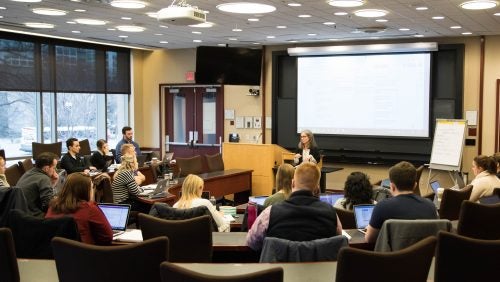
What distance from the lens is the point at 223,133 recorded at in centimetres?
1277

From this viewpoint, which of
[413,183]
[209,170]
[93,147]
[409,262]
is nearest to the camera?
[409,262]

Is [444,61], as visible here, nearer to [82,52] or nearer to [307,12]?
[307,12]

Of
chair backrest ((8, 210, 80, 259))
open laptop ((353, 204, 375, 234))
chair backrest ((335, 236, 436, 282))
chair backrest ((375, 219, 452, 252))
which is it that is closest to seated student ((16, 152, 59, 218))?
chair backrest ((8, 210, 80, 259))

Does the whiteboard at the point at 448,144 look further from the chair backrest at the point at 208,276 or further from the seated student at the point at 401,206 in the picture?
the chair backrest at the point at 208,276

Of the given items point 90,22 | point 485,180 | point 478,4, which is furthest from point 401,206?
point 90,22

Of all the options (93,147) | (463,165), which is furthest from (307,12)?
(93,147)

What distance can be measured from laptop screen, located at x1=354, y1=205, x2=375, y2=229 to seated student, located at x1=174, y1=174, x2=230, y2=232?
1.08 meters

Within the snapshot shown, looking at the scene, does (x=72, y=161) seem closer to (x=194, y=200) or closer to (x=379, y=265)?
(x=194, y=200)

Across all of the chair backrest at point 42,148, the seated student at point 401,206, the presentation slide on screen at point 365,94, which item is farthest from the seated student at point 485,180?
the chair backrest at point 42,148

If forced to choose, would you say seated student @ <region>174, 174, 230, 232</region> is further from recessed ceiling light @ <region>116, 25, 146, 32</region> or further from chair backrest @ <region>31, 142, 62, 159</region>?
chair backrest @ <region>31, 142, 62, 159</region>

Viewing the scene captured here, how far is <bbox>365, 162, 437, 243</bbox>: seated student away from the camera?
11.9 ft

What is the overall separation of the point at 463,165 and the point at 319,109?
3.03 m

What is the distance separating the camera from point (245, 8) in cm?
730

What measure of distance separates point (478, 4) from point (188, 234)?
16.7 feet
